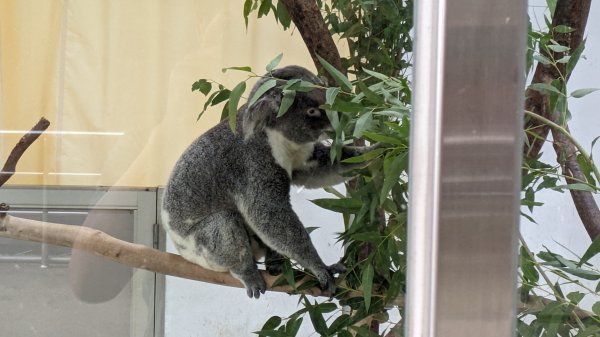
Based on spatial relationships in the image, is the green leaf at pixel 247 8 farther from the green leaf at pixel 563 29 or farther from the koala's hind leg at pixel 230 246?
the green leaf at pixel 563 29

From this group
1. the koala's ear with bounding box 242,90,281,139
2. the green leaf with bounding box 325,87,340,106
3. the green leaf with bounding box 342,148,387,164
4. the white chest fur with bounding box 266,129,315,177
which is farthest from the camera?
the white chest fur with bounding box 266,129,315,177

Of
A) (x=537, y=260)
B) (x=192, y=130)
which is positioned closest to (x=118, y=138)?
(x=192, y=130)

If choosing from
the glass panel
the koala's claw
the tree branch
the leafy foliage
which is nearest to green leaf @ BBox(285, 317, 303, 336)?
the leafy foliage

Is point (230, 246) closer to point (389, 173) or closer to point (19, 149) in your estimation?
point (19, 149)

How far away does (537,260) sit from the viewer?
745mm

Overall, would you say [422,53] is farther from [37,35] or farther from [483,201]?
[37,35]

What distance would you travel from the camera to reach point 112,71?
1336 mm

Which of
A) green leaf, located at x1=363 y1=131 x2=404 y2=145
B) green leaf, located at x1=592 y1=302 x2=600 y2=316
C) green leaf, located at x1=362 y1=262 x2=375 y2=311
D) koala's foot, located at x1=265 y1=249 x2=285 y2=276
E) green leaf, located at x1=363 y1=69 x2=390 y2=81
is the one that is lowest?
koala's foot, located at x1=265 y1=249 x2=285 y2=276

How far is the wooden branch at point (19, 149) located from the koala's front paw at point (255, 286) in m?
0.48

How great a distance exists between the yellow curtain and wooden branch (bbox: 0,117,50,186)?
1 centimetres

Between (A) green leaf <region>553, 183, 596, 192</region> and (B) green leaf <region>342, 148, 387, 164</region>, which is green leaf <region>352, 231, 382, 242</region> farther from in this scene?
(A) green leaf <region>553, 183, 596, 192</region>

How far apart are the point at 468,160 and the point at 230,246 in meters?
1.03

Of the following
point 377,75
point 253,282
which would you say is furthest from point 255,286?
point 377,75

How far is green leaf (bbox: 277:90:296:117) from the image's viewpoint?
119cm
